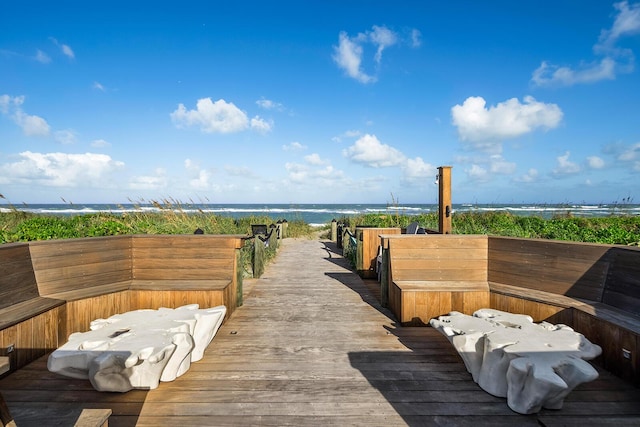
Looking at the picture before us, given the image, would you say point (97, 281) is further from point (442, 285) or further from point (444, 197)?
point (444, 197)

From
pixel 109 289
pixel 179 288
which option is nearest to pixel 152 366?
pixel 179 288

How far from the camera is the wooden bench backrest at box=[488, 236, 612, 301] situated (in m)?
2.88

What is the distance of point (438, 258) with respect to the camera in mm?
3670

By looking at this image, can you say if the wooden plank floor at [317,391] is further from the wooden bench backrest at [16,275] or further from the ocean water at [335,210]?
the ocean water at [335,210]

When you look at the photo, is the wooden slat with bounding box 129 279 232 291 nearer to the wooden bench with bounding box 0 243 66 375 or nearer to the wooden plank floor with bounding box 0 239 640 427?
the wooden plank floor with bounding box 0 239 640 427

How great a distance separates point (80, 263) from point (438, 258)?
12.5 ft

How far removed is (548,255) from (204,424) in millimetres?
3320

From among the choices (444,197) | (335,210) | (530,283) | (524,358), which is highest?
(444,197)

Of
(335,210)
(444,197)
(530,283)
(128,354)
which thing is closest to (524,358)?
(530,283)

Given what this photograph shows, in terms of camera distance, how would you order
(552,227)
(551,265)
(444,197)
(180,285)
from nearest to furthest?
(551,265), (180,285), (444,197), (552,227)

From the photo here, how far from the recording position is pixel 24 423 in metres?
1.70

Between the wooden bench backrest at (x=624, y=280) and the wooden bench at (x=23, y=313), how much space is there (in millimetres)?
4639

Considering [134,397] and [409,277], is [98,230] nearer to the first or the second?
[134,397]

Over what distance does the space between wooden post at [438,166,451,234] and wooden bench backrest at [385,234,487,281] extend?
731 millimetres
